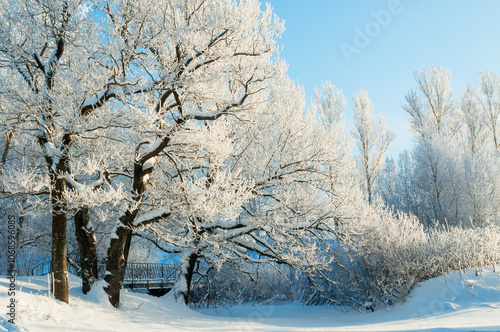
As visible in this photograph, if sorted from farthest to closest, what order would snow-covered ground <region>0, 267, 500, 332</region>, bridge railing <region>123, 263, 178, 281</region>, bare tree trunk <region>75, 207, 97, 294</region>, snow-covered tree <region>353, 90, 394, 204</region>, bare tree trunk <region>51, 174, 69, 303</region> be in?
snow-covered tree <region>353, 90, 394, 204</region> → bridge railing <region>123, 263, 178, 281</region> → bare tree trunk <region>75, 207, 97, 294</region> → bare tree trunk <region>51, 174, 69, 303</region> → snow-covered ground <region>0, 267, 500, 332</region>

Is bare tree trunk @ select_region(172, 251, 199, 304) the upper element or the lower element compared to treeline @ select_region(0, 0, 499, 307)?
lower

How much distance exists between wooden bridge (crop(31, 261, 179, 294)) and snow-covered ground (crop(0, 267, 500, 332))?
6.89 metres

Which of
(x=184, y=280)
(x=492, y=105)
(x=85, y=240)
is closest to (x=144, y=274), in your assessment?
(x=184, y=280)

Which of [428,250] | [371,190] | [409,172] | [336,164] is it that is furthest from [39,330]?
[409,172]

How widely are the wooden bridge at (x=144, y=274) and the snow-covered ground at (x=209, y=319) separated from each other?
689cm

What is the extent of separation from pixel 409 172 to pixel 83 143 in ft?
86.6

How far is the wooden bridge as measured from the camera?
15914 millimetres

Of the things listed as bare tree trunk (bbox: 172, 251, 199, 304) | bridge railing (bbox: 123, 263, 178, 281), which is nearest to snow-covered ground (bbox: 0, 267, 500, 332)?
bare tree trunk (bbox: 172, 251, 199, 304)

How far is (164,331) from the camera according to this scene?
6.00m

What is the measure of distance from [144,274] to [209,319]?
12061 mm

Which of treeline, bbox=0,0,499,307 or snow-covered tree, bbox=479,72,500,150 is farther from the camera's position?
snow-covered tree, bbox=479,72,500,150

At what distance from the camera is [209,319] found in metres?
8.38

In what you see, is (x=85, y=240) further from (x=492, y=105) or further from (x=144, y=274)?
(x=492, y=105)

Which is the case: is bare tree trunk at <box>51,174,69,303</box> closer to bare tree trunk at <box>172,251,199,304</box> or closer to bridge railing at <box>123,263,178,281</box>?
bare tree trunk at <box>172,251,199,304</box>
